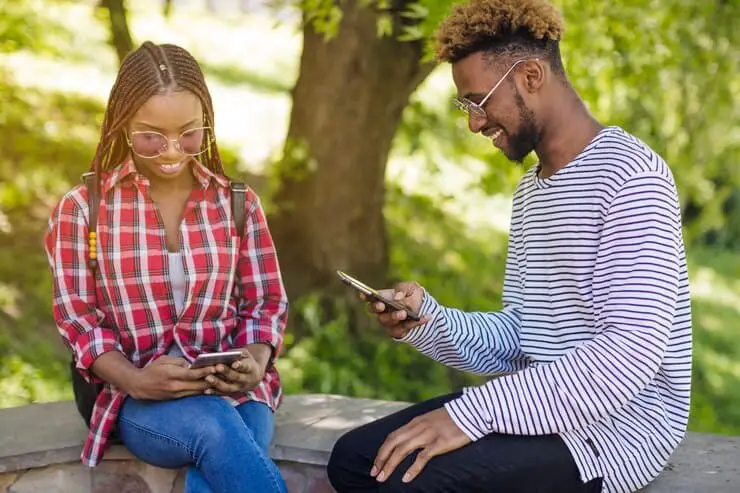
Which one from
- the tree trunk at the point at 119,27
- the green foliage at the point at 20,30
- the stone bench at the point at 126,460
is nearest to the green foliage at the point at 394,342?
the tree trunk at the point at 119,27

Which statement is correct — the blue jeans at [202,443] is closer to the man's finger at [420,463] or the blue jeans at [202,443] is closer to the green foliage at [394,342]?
the man's finger at [420,463]

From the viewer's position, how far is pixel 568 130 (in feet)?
9.37

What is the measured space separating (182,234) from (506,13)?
1.20m

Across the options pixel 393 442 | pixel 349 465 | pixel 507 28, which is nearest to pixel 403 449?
Result: pixel 393 442

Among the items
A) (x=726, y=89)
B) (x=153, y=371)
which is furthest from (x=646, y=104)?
(x=153, y=371)

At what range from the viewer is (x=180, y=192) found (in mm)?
3344

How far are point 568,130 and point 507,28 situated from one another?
0.32m

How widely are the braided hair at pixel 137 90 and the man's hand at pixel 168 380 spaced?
1.33ft

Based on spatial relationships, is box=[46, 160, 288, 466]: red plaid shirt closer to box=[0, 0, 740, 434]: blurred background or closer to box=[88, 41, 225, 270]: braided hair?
box=[88, 41, 225, 270]: braided hair

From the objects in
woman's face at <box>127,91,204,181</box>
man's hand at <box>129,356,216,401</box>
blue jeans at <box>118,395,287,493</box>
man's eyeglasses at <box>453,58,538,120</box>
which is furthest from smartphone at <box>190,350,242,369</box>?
man's eyeglasses at <box>453,58,538,120</box>

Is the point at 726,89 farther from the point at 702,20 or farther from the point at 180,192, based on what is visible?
the point at 180,192

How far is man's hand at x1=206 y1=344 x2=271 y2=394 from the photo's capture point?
305 centimetres

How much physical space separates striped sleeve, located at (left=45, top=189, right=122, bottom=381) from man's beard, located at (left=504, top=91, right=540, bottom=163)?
4.31ft

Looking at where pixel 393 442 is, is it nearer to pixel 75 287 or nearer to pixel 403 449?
pixel 403 449
